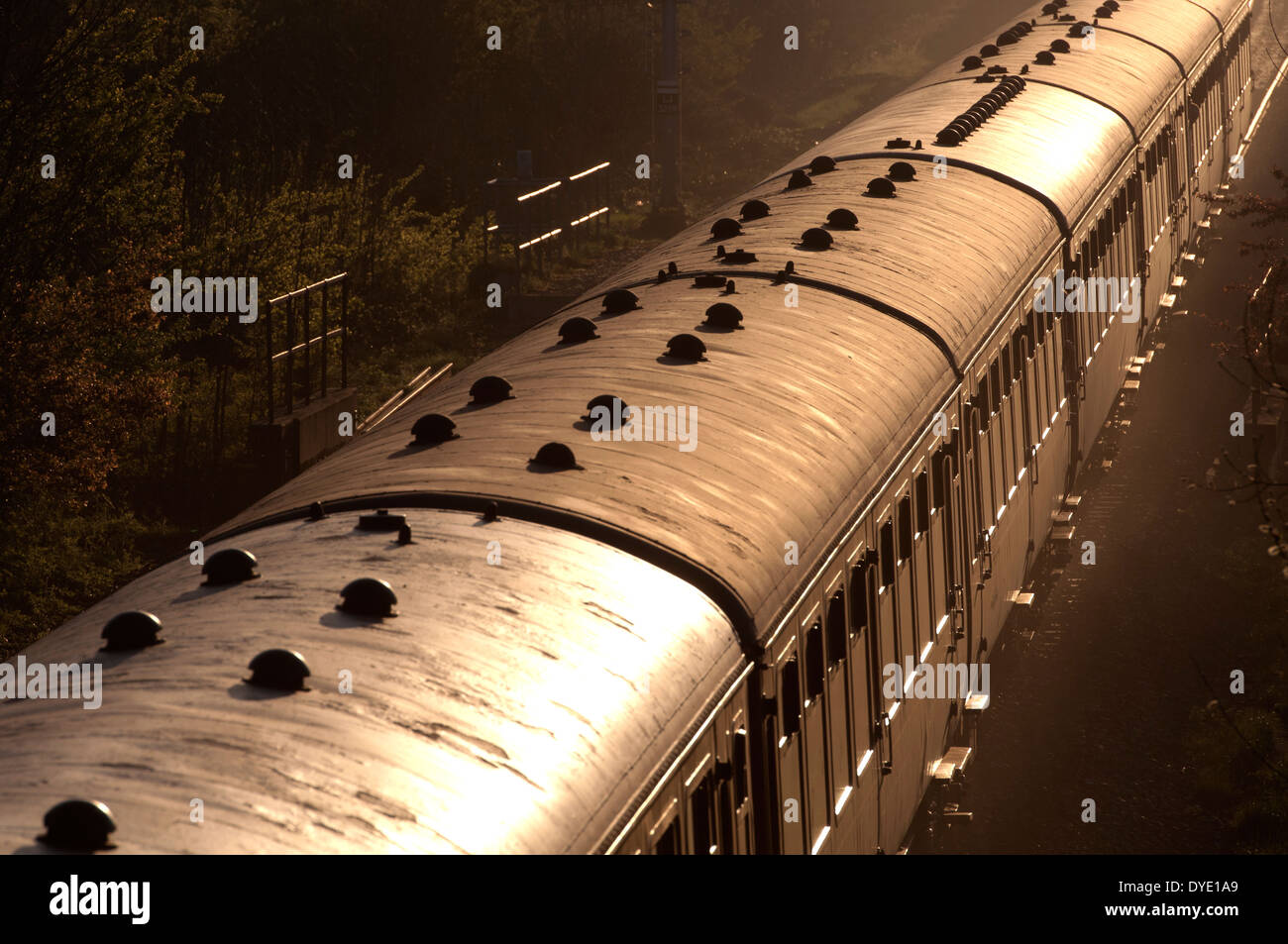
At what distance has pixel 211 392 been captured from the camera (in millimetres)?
21984

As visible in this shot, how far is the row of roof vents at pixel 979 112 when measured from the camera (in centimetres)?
1577

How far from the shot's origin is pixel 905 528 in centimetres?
984

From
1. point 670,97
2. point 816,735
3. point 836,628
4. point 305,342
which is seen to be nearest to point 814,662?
point 816,735

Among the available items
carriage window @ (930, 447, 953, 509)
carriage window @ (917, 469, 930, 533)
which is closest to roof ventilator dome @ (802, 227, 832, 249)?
carriage window @ (930, 447, 953, 509)

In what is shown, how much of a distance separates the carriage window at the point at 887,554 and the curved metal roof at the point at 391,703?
271 cm

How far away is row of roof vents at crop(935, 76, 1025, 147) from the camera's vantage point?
15773 mm

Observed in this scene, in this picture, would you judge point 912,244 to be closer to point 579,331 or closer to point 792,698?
point 579,331

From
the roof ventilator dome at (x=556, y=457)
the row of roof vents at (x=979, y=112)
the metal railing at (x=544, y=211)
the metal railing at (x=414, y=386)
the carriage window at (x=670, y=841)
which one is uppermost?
the row of roof vents at (x=979, y=112)

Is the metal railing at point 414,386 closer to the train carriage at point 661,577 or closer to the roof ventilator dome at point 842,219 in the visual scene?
the train carriage at point 661,577

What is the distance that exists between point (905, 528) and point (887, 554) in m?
0.52

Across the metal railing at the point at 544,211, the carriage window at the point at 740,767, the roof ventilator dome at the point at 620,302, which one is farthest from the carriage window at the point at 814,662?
the metal railing at the point at 544,211
